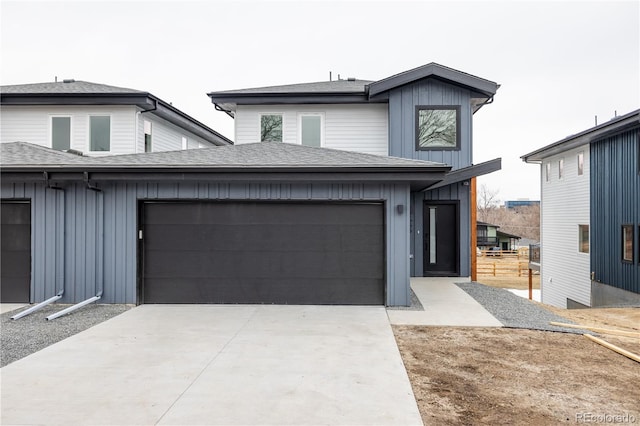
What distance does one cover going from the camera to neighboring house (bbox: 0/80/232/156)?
39.9ft

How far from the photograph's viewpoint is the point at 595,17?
1416cm

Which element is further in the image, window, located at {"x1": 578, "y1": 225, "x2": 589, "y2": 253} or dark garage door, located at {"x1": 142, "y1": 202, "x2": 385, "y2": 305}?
window, located at {"x1": 578, "y1": 225, "x2": 589, "y2": 253}

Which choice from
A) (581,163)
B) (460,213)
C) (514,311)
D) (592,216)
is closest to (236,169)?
(514,311)

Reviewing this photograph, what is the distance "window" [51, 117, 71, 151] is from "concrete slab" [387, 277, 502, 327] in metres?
11.1

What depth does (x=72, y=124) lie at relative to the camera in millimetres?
12484

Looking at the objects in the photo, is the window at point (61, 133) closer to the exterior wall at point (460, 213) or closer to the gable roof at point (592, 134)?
the exterior wall at point (460, 213)

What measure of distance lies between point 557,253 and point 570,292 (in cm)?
175

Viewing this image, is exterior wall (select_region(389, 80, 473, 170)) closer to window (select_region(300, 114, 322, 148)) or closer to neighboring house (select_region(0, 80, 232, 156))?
window (select_region(300, 114, 322, 148))

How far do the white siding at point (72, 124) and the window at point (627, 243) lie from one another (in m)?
14.9

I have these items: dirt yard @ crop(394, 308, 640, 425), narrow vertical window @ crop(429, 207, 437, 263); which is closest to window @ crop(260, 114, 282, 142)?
narrow vertical window @ crop(429, 207, 437, 263)

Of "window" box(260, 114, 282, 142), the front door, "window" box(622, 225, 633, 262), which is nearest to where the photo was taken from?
"window" box(622, 225, 633, 262)

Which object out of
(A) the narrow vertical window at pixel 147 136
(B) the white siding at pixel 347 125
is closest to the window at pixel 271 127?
(B) the white siding at pixel 347 125

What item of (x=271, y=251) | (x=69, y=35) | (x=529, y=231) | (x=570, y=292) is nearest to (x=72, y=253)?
(x=271, y=251)

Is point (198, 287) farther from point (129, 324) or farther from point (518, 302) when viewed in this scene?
point (518, 302)
